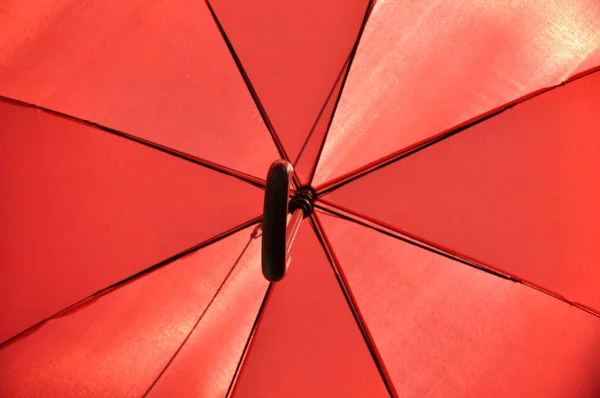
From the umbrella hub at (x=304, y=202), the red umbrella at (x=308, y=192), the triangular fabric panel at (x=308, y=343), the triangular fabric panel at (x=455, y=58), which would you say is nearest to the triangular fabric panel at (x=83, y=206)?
the red umbrella at (x=308, y=192)

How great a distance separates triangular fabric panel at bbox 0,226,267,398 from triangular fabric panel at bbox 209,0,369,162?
0.43 meters

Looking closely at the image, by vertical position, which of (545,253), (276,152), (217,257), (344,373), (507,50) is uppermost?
(507,50)

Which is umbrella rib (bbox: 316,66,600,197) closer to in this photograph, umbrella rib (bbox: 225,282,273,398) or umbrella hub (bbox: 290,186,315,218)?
umbrella hub (bbox: 290,186,315,218)

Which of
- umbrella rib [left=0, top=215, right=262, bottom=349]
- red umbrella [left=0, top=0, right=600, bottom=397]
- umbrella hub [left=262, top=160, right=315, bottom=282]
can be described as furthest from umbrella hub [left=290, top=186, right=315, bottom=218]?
umbrella hub [left=262, top=160, right=315, bottom=282]

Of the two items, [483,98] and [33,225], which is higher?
[483,98]

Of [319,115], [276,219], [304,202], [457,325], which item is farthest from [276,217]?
[457,325]

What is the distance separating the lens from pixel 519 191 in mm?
1168

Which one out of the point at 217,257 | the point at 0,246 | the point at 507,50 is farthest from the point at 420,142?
the point at 0,246

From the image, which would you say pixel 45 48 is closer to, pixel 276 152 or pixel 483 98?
pixel 276 152

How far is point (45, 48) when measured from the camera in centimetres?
118

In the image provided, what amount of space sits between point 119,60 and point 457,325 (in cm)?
100

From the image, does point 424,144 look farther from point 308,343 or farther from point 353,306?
point 308,343

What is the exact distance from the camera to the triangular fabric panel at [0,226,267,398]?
117 cm

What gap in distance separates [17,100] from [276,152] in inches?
24.2
